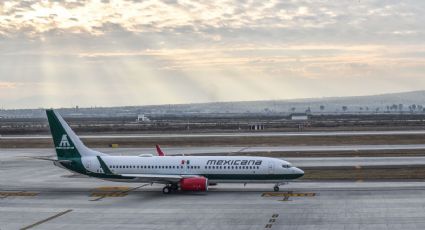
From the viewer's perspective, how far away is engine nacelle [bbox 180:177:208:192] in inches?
1848

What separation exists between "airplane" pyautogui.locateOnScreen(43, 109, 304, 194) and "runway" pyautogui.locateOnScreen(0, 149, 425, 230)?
3.77 ft

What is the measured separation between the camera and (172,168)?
49.0 metres

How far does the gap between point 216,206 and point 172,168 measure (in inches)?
369

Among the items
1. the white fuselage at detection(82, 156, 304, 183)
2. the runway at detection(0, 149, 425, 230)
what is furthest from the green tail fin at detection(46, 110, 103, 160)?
the runway at detection(0, 149, 425, 230)

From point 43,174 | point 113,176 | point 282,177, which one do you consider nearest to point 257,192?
point 282,177

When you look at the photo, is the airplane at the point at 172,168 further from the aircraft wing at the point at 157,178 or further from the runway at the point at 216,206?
the runway at the point at 216,206

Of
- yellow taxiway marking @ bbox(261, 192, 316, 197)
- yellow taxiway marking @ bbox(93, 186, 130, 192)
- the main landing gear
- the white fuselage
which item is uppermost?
the white fuselage

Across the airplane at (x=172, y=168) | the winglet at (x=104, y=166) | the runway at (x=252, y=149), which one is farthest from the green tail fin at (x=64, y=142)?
the runway at (x=252, y=149)

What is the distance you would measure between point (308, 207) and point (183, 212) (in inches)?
357

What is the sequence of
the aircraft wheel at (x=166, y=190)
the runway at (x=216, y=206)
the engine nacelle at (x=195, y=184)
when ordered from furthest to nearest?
the aircraft wheel at (x=166, y=190) → the engine nacelle at (x=195, y=184) → the runway at (x=216, y=206)

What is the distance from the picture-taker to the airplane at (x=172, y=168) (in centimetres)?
4766

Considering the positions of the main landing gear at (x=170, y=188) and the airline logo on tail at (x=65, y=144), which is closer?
the main landing gear at (x=170, y=188)

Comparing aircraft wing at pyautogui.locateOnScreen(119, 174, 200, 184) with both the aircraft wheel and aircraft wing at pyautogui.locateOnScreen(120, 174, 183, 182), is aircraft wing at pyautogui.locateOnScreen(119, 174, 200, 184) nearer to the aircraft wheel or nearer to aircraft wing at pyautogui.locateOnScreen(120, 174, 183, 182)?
aircraft wing at pyautogui.locateOnScreen(120, 174, 183, 182)

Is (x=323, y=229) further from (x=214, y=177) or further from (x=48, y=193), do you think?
(x=48, y=193)
